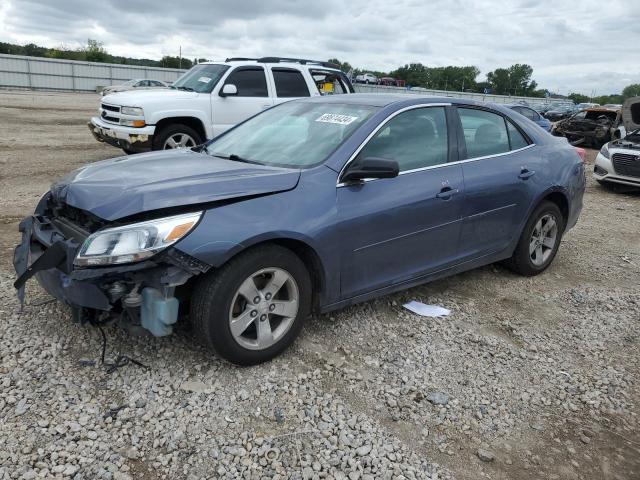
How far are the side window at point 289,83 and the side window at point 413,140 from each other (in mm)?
A: 5903

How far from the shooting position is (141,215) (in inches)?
114

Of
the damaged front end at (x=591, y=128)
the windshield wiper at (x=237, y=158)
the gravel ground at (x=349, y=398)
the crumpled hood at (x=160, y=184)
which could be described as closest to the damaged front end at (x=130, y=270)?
the crumpled hood at (x=160, y=184)

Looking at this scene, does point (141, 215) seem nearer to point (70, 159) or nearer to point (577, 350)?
point (577, 350)

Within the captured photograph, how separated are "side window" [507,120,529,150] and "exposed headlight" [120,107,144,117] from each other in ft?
19.4

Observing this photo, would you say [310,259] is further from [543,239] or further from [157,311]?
[543,239]

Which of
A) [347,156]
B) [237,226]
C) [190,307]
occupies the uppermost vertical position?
[347,156]

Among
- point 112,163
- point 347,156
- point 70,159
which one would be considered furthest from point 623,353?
point 70,159

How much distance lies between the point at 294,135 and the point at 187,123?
5585 millimetres

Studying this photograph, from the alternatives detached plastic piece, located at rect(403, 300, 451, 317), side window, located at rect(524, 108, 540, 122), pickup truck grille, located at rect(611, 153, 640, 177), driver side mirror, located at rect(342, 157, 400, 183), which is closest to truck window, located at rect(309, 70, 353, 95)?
pickup truck grille, located at rect(611, 153, 640, 177)

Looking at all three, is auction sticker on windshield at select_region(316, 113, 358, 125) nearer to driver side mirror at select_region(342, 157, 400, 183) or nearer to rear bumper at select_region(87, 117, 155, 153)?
driver side mirror at select_region(342, 157, 400, 183)

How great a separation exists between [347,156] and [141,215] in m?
1.37

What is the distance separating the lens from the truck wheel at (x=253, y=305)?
9.57 feet

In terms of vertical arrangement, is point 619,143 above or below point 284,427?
above

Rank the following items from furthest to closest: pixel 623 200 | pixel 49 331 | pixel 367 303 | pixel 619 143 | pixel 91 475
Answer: pixel 619 143 < pixel 623 200 < pixel 367 303 < pixel 49 331 < pixel 91 475
